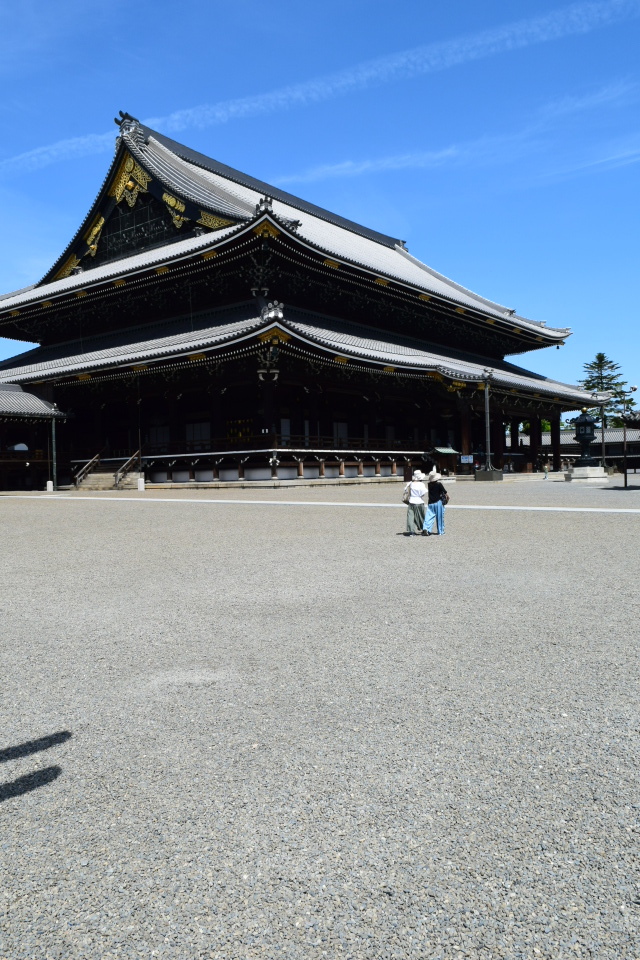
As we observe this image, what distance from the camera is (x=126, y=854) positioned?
6.82ft

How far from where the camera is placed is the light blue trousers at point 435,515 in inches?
388

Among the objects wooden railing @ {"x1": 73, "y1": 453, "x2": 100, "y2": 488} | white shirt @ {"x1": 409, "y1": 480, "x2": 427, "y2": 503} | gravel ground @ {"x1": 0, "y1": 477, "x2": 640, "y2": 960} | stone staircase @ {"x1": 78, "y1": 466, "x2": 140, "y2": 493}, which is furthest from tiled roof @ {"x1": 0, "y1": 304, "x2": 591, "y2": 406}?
gravel ground @ {"x1": 0, "y1": 477, "x2": 640, "y2": 960}

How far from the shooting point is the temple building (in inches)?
1029

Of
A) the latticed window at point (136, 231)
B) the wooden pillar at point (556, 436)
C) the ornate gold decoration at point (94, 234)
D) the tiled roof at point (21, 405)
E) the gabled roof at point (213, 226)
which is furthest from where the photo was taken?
the wooden pillar at point (556, 436)

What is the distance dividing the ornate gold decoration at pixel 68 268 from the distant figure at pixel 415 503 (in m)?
33.1

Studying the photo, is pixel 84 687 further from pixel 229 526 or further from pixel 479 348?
pixel 479 348

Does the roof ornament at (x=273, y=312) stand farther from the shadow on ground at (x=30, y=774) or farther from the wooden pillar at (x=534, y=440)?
the shadow on ground at (x=30, y=774)

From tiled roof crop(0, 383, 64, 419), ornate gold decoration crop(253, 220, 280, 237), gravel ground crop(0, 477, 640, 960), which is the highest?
ornate gold decoration crop(253, 220, 280, 237)

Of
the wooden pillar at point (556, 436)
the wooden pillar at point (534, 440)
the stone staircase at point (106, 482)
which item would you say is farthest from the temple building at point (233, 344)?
the wooden pillar at point (556, 436)

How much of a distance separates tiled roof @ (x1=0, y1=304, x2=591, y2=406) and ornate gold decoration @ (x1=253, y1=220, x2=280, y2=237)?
3.08m

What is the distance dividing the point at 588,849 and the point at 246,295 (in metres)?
28.2

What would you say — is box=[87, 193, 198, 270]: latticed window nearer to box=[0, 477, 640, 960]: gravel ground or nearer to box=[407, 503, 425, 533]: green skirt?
box=[407, 503, 425, 533]: green skirt

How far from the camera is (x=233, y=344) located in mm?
24312

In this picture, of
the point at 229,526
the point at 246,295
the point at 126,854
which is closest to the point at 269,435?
the point at 246,295
